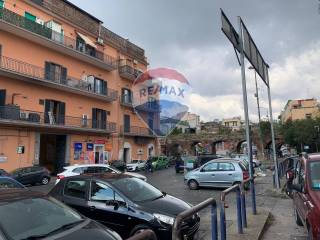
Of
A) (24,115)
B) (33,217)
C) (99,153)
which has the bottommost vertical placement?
(33,217)

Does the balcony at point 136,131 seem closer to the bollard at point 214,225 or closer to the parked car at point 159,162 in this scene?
the parked car at point 159,162

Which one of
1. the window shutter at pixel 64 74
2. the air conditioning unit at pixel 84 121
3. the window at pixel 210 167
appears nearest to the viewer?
the window at pixel 210 167

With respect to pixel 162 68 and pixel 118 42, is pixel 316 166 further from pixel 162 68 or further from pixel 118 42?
pixel 118 42

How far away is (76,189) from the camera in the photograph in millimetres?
7590

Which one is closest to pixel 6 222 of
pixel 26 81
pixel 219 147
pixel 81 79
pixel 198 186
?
pixel 198 186

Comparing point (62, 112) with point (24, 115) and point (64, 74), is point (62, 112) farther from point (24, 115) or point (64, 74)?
point (24, 115)

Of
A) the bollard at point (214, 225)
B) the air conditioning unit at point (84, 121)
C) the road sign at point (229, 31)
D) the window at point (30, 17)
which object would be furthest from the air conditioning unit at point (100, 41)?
the bollard at point (214, 225)

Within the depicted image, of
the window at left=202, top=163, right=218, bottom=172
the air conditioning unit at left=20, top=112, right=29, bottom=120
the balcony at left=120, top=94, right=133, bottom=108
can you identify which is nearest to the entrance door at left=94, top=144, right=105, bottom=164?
the balcony at left=120, top=94, right=133, bottom=108

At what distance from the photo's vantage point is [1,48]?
84.3 ft

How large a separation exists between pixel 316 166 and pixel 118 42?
3625 centimetres

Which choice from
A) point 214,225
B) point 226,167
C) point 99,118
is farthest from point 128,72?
point 214,225

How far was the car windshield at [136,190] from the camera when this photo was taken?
7.00 m

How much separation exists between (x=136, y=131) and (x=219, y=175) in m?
25.8

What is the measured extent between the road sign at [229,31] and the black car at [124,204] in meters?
4.45
